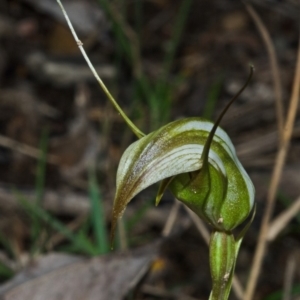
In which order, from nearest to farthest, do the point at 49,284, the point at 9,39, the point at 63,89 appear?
the point at 49,284 → the point at 63,89 → the point at 9,39

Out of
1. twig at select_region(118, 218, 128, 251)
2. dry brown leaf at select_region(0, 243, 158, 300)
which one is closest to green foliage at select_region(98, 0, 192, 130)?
twig at select_region(118, 218, 128, 251)

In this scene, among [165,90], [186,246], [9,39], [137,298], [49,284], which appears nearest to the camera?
[49,284]

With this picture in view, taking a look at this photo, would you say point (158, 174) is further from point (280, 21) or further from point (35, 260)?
point (280, 21)

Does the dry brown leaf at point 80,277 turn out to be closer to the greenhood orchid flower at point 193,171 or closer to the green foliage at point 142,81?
the greenhood orchid flower at point 193,171

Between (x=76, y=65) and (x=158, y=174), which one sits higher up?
(x=158, y=174)

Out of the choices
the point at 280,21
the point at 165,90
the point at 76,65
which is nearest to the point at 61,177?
the point at 165,90

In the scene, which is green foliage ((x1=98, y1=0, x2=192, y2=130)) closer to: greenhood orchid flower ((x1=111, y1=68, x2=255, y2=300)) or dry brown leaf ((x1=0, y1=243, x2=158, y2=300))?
dry brown leaf ((x1=0, y1=243, x2=158, y2=300))
